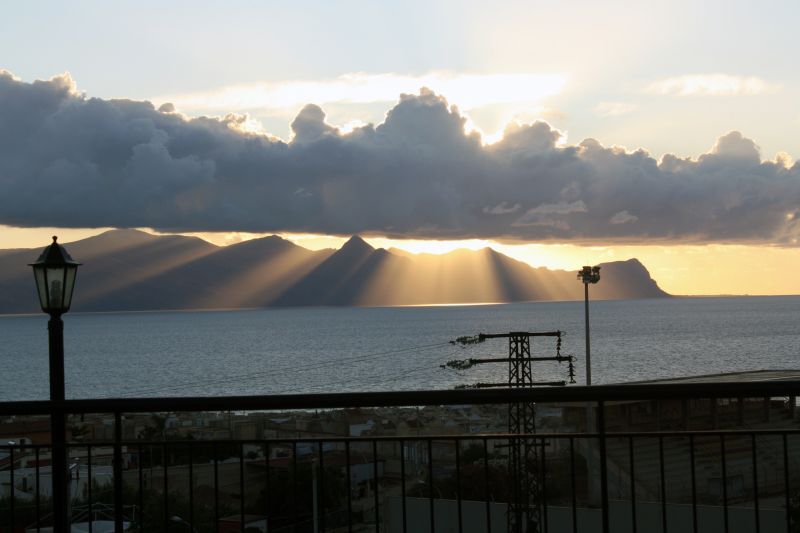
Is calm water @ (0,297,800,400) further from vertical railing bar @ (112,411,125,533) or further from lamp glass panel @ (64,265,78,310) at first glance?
vertical railing bar @ (112,411,125,533)

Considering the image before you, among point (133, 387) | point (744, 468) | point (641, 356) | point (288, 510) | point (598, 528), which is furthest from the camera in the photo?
point (641, 356)

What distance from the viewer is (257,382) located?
87062mm

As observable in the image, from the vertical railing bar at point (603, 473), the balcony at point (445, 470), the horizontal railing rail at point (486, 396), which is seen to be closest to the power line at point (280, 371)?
the balcony at point (445, 470)

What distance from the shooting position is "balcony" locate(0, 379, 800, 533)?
4828mm

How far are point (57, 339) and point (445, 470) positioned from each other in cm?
2381

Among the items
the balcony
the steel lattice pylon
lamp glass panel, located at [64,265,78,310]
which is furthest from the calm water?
lamp glass panel, located at [64,265,78,310]

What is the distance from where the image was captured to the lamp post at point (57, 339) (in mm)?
5980

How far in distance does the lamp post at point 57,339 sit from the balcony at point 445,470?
0.28 metres

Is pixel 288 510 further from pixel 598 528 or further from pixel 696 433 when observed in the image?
pixel 696 433

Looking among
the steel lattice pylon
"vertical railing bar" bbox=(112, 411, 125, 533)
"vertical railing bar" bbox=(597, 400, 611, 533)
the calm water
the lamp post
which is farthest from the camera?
the calm water

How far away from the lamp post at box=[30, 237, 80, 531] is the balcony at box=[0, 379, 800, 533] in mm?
282

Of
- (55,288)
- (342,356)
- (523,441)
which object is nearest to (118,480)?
(55,288)

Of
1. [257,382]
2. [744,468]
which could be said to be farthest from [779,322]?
[744,468]

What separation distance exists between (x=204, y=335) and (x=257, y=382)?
84.0 meters
